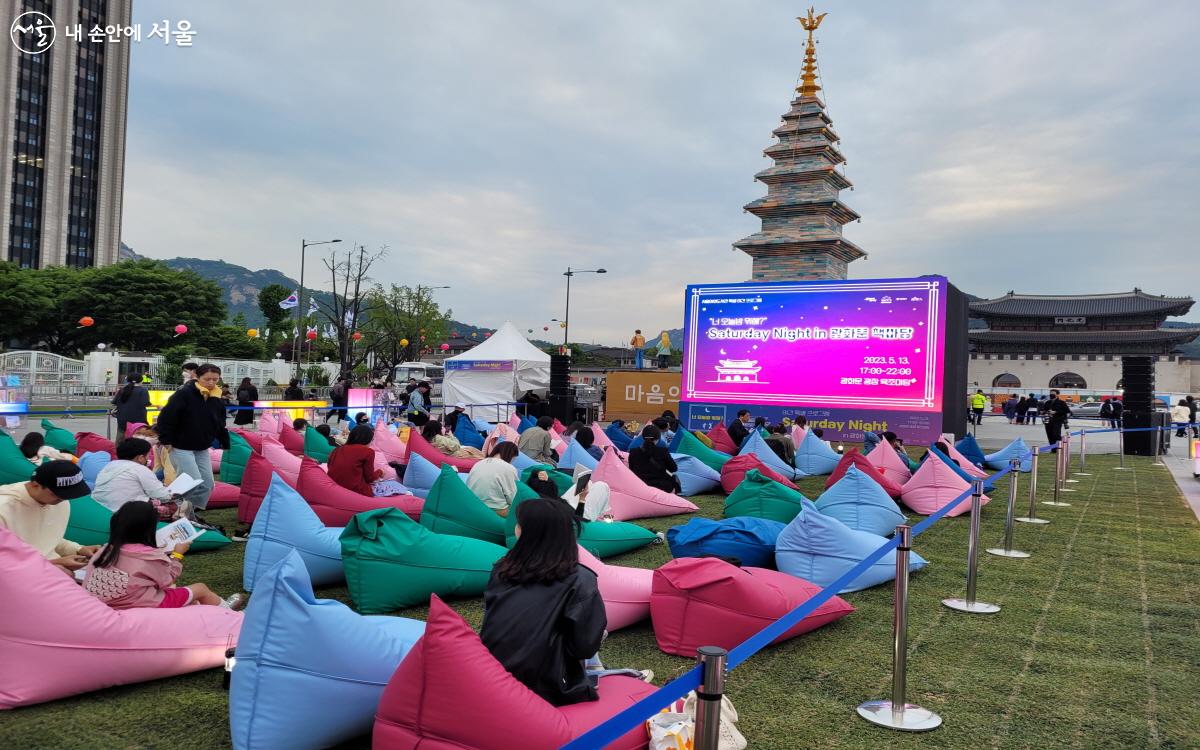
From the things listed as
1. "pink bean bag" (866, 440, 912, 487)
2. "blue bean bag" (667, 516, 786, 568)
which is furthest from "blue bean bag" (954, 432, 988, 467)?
"blue bean bag" (667, 516, 786, 568)

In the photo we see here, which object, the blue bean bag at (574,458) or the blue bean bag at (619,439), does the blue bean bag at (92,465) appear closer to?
the blue bean bag at (574,458)

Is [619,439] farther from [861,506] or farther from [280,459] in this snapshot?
[861,506]

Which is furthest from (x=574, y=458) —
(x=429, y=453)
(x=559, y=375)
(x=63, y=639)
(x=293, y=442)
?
(x=559, y=375)

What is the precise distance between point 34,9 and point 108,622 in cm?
7554

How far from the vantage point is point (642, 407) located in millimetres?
23125

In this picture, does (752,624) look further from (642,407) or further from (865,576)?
(642,407)

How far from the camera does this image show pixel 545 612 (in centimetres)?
255

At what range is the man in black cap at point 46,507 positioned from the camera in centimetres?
391

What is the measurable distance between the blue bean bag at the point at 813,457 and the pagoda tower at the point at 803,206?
851 inches

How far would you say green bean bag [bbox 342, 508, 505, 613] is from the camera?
4.42 meters

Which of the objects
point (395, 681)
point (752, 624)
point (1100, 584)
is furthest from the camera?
point (1100, 584)

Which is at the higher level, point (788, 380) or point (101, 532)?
point (788, 380)

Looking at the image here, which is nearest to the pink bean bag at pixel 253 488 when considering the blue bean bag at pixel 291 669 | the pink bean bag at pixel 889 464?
the blue bean bag at pixel 291 669

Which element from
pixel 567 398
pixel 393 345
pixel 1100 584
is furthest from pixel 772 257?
pixel 1100 584
